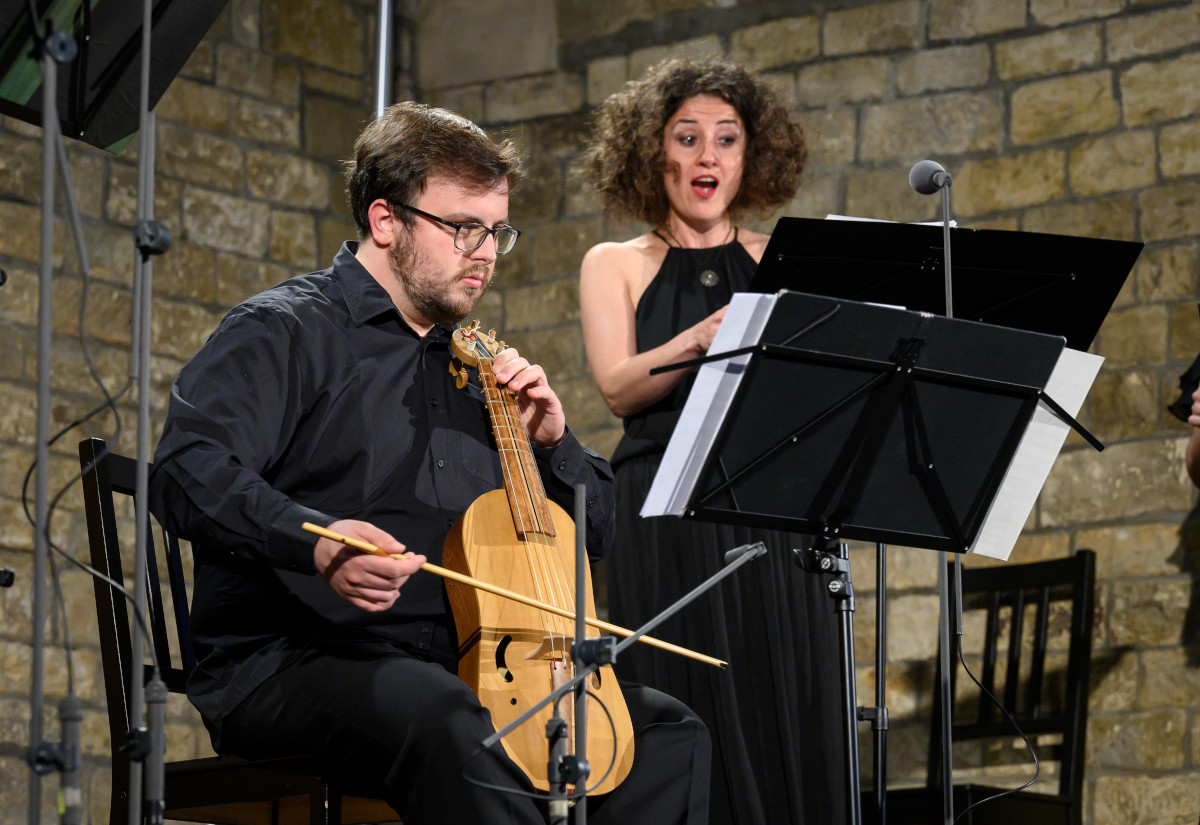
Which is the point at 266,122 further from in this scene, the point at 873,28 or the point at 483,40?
the point at 873,28

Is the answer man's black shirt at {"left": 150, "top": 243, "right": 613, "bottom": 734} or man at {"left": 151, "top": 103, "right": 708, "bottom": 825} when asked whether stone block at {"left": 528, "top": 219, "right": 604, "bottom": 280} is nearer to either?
man at {"left": 151, "top": 103, "right": 708, "bottom": 825}

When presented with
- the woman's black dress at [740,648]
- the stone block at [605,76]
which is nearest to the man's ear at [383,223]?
the woman's black dress at [740,648]

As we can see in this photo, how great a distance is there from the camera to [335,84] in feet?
19.4

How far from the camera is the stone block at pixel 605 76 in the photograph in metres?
5.82

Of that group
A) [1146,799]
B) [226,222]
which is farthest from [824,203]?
[1146,799]

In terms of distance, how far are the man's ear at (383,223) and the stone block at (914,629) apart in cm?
286

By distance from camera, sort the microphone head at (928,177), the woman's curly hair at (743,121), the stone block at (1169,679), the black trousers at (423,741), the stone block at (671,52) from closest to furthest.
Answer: the black trousers at (423,741) → the microphone head at (928,177) → the woman's curly hair at (743,121) → the stone block at (1169,679) → the stone block at (671,52)

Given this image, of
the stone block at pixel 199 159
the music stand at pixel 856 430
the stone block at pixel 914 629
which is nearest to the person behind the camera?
the music stand at pixel 856 430

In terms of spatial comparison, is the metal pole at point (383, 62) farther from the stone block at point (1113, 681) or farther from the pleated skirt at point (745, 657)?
the stone block at point (1113, 681)

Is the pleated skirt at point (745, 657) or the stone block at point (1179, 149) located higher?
the stone block at point (1179, 149)

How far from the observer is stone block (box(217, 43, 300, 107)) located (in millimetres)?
5531

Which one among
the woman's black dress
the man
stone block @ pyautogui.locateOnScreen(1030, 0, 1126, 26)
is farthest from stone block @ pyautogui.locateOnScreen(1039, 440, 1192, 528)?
the man

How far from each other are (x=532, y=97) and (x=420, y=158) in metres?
3.42

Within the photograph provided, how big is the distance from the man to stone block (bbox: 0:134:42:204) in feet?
8.14
